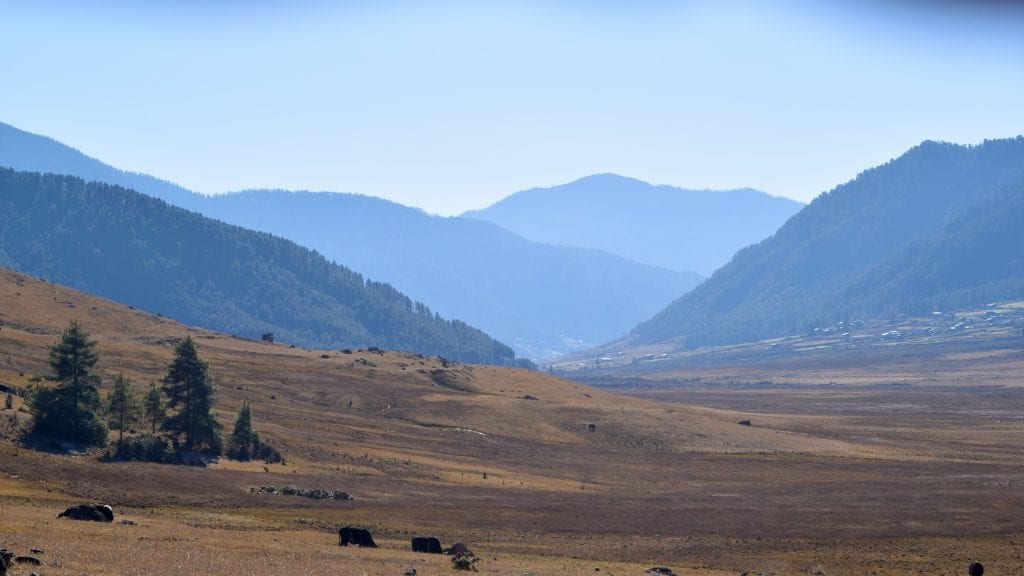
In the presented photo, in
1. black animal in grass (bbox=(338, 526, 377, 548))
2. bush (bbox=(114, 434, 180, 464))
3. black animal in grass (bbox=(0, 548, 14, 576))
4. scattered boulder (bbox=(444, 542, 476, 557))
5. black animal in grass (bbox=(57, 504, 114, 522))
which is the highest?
bush (bbox=(114, 434, 180, 464))

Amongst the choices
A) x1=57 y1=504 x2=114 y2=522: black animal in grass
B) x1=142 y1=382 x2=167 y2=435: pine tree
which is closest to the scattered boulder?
x1=57 y1=504 x2=114 y2=522: black animal in grass

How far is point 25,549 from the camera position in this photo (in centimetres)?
3039

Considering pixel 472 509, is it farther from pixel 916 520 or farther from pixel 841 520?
pixel 916 520

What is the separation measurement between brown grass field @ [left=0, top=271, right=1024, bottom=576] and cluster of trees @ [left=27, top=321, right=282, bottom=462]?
2.10 metres

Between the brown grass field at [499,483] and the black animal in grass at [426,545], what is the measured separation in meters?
1.60

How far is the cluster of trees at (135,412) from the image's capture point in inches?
2539

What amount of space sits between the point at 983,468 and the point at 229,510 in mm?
65476

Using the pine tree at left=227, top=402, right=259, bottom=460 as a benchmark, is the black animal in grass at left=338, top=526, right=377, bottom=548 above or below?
below

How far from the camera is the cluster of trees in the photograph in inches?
2539

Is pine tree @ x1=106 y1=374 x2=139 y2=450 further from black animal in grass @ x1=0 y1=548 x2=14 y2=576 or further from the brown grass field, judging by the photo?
black animal in grass @ x1=0 y1=548 x2=14 y2=576

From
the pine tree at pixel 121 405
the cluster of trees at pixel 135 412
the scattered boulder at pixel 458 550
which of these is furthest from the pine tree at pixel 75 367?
the scattered boulder at pixel 458 550

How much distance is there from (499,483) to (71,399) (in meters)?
28.6

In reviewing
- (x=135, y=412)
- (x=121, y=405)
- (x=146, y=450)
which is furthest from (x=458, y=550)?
(x=135, y=412)

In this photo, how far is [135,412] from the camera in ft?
225
